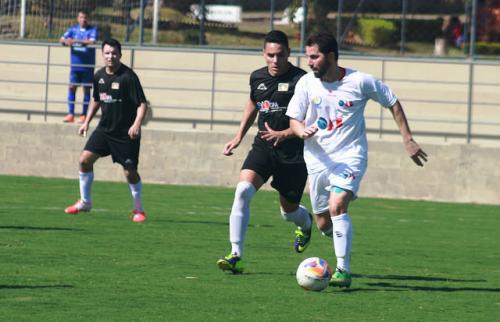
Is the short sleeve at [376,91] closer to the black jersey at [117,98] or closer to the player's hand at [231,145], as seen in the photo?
the player's hand at [231,145]

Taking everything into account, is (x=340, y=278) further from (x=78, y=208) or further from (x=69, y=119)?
(x=69, y=119)

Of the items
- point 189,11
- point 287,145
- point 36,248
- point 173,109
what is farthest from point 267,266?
point 189,11

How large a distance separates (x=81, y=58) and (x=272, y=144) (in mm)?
13615

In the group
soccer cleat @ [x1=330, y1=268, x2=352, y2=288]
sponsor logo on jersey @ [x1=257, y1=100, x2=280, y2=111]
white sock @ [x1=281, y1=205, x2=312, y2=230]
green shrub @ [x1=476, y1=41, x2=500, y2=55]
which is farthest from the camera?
green shrub @ [x1=476, y1=41, x2=500, y2=55]

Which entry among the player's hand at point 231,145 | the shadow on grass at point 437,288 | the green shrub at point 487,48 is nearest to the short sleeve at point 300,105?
the player's hand at point 231,145

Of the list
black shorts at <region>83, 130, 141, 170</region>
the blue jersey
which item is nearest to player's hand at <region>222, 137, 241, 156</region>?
black shorts at <region>83, 130, 141, 170</region>

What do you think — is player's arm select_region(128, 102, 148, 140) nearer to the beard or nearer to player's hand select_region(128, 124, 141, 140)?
player's hand select_region(128, 124, 141, 140)

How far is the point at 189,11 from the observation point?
25891 millimetres

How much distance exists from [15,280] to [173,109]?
49.1 feet

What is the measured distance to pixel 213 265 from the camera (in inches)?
446

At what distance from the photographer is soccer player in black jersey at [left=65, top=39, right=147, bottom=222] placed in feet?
51.2

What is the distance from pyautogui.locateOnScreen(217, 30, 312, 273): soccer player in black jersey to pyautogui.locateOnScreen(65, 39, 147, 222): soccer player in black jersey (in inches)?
170

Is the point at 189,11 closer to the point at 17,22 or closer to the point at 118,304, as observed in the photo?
the point at 17,22

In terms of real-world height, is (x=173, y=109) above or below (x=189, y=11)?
below
